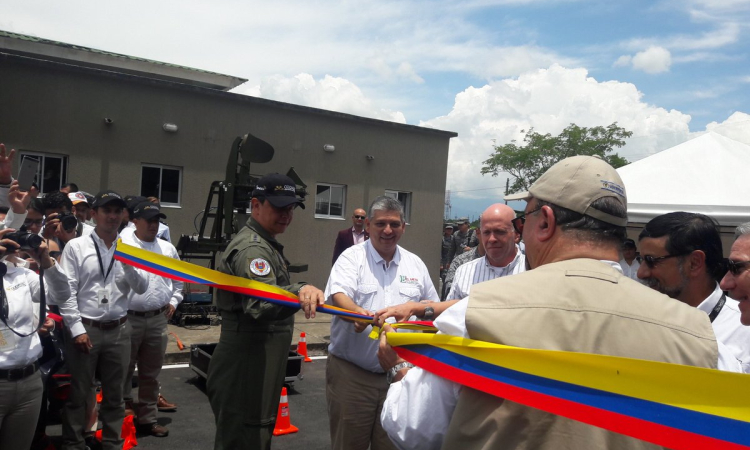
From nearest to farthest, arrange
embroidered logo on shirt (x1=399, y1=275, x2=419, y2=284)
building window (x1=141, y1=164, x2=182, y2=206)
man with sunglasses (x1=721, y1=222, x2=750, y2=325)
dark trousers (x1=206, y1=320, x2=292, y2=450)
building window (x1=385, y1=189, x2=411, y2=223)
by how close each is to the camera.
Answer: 1. man with sunglasses (x1=721, y1=222, x2=750, y2=325)
2. dark trousers (x1=206, y1=320, x2=292, y2=450)
3. embroidered logo on shirt (x1=399, y1=275, x2=419, y2=284)
4. building window (x1=141, y1=164, x2=182, y2=206)
5. building window (x1=385, y1=189, x2=411, y2=223)

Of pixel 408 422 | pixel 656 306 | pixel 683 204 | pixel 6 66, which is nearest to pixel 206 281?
pixel 408 422

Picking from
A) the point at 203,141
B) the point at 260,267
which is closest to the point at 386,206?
the point at 260,267

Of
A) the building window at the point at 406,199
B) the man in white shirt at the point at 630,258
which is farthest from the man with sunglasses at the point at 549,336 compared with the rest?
the building window at the point at 406,199

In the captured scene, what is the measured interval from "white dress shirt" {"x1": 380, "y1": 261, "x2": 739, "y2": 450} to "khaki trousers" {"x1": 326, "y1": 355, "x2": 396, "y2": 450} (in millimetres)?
2205

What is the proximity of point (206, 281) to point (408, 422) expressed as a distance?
7.38 ft

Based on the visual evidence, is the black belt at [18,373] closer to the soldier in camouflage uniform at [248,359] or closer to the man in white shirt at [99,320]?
the man in white shirt at [99,320]

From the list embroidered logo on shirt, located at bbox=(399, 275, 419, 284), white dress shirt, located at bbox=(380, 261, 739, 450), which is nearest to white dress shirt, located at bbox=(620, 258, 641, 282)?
embroidered logo on shirt, located at bbox=(399, 275, 419, 284)

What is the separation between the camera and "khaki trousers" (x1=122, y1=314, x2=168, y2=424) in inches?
233

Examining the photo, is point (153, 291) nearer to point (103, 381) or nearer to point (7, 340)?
point (103, 381)

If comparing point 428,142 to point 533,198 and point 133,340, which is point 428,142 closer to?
point 133,340

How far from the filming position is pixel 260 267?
3.56 m

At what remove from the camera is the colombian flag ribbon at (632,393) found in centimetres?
158

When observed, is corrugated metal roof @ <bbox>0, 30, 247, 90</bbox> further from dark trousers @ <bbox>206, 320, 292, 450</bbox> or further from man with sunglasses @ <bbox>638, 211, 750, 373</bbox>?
man with sunglasses @ <bbox>638, 211, 750, 373</bbox>

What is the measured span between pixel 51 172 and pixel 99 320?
8.35 m
